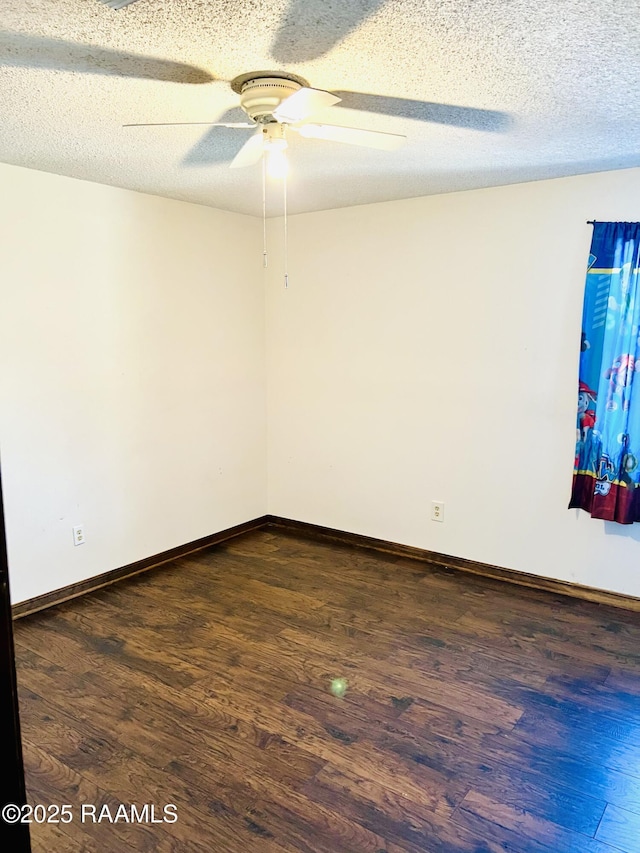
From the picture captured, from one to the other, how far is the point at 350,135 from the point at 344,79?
0.60 ft

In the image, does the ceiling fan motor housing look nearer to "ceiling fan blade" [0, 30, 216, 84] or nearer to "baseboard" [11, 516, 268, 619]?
"ceiling fan blade" [0, 30, 216, 84]

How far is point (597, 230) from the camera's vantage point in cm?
321

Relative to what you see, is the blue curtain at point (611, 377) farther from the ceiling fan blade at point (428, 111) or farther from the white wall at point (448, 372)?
the ceiling fan blade at point (428, 111)

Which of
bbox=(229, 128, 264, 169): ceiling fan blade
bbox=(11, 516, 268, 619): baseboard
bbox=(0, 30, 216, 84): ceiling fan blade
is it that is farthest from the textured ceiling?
bbox=(11, 516, 268, 619): baseboard

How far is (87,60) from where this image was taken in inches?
70.9

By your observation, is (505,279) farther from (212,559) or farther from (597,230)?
(212,559)

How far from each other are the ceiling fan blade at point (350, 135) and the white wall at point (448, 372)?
158cm

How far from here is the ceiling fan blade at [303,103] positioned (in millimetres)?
1753

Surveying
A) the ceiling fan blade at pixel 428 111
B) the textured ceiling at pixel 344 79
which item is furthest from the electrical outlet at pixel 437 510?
the ceiling fan blade at pixel 428 111

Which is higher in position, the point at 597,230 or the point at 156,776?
the point at 597,230

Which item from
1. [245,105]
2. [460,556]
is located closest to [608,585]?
[460,556]

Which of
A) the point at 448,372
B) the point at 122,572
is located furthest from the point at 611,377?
the point at 122,572

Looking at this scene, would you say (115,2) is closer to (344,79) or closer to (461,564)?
(344,79)

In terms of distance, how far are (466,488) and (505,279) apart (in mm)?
1317
